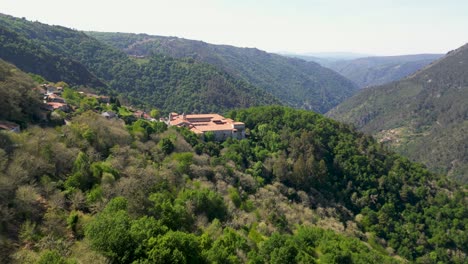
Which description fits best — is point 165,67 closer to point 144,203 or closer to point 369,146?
point 369,146

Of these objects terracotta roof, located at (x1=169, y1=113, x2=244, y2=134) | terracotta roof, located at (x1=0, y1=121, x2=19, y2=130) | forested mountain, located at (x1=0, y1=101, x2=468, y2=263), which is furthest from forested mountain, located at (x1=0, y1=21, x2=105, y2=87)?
terracotta roof, located at (x1=0, y1=121, x2=19, y2=130)

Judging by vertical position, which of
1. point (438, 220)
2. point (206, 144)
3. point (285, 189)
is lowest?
point (438, 220)

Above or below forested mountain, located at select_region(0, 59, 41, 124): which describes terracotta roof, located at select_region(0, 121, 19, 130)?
below

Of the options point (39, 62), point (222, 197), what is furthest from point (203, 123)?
point (39, 62)

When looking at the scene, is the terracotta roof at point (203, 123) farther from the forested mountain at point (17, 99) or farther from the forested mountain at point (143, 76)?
the forested mountain at point (143, 76)

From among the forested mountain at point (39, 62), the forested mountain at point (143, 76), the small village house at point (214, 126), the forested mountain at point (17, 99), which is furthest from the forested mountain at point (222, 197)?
the forested mountain at point (143, 76)

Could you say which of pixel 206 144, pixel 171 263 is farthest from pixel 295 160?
pixel 171 263

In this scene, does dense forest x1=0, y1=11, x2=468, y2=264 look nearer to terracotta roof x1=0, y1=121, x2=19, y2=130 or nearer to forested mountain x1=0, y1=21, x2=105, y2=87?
terracotta roof x1=0, y1=121, x2=19, y2=130
